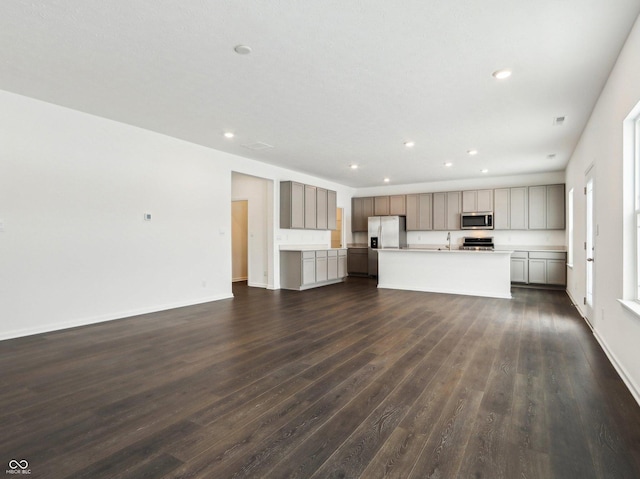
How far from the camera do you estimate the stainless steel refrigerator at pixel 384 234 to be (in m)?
9.40

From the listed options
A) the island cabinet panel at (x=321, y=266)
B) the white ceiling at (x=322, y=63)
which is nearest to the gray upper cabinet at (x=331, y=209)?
the island cabinet panel at (x=321, y=266)

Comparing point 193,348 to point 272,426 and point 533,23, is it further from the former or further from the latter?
point 533,23

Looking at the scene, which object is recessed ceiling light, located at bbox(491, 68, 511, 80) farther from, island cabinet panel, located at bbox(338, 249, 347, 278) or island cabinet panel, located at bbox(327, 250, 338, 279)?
island cabinet panel, located at bbox(338, 249, 347, 278)

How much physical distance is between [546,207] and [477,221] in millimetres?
1466

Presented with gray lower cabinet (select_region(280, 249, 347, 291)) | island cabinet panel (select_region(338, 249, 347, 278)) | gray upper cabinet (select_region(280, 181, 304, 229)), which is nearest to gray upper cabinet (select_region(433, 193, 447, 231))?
island cabinet panel (select_region(338, 249, 347, 278))

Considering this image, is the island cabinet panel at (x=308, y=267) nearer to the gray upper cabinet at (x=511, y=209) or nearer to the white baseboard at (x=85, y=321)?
the white baseboard at (x=85, y=321)

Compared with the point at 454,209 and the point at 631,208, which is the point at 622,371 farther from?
the point at 454,209

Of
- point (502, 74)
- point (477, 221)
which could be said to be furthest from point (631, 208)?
point (477, 221)

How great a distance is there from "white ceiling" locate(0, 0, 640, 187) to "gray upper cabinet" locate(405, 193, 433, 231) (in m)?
3.99

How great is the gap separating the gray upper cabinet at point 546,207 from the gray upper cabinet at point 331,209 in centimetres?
465

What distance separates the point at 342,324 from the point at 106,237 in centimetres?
333

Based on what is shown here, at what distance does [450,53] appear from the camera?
2.92m

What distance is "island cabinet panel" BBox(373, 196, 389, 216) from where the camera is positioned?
32.5ft

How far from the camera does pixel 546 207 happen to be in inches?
310
